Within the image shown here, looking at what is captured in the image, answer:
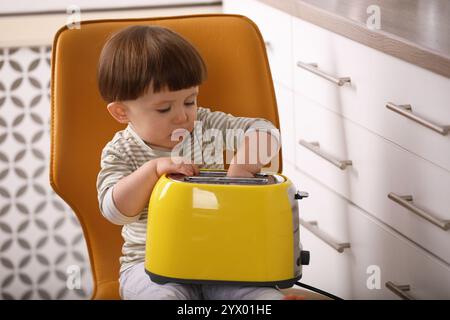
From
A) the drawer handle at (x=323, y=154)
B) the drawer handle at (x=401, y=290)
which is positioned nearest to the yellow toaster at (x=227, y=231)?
the drawer handle at (x=401, y=290)

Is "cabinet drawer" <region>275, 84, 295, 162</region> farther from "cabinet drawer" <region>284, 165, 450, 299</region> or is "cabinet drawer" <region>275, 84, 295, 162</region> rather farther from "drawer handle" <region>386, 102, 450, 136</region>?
"drawer handle" <region>386, 102, 450, 136</region>

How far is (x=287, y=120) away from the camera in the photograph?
1.88 meters

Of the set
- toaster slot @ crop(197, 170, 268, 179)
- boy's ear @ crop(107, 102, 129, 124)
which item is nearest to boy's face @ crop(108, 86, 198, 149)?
boy's ear @ crop(107, 102, 129, 124)

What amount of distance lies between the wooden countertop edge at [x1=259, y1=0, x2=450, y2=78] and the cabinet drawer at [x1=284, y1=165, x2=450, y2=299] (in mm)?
308

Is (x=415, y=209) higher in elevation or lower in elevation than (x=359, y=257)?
higher

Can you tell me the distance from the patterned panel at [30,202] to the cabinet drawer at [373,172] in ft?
2.70

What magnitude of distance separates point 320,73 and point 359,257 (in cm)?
36

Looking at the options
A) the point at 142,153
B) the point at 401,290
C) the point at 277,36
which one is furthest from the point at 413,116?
the point at 277,36

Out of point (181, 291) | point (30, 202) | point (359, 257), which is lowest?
point (30, 202)

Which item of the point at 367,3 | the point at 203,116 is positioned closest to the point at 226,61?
the point at 203,116

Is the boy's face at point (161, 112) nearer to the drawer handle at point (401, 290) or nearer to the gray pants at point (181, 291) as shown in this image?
the gray pants at point (181, 291)

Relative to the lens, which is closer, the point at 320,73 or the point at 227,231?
the point at 227,231

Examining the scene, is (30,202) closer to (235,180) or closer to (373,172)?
(373,172)
